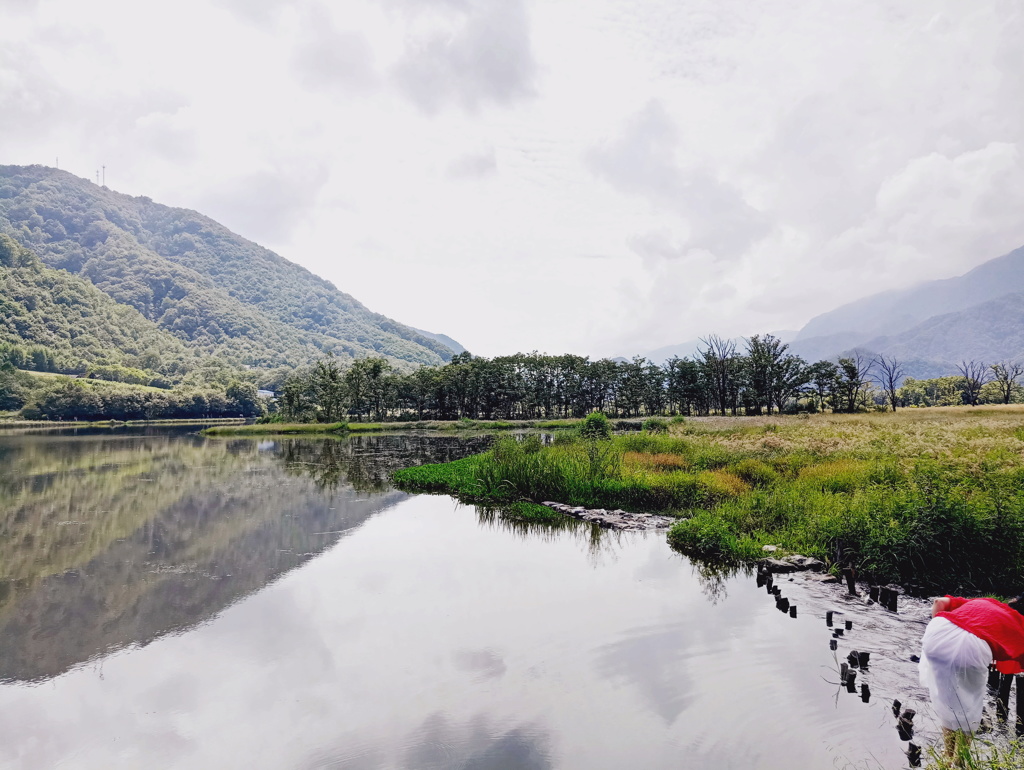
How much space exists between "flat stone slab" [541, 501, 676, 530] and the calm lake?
656mm

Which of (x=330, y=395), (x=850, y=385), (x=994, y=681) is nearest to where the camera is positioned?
(x=994, y=681)

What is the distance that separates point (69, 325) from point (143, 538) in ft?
548

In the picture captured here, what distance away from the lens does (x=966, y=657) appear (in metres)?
4.37

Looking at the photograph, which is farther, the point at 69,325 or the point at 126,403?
the point at 69,325

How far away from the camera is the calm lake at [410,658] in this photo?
568 cm

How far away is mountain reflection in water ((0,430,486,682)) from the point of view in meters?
8.85

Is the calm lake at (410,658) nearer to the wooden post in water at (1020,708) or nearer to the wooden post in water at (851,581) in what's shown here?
the wooden post in water at (851,581)

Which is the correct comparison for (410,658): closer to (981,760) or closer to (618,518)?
(981,760)

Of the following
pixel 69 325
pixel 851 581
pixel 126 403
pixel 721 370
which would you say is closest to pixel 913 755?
pixel 851 581

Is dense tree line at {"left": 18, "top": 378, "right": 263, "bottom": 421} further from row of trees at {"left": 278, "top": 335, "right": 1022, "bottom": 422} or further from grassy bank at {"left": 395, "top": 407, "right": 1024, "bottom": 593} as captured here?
grassy bank at {"left": 395, "top": 407, "right": 1024, "bottom": 593}

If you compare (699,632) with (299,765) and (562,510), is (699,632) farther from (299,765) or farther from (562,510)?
(562,510)

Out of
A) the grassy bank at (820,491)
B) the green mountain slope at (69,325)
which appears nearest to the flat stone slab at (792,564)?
the grassy bank at (820,491)

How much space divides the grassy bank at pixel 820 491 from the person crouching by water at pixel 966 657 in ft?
18.8

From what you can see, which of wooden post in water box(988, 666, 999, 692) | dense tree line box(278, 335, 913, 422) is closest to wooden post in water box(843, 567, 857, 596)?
wooden post in water box(988, 666, 999, 692)
